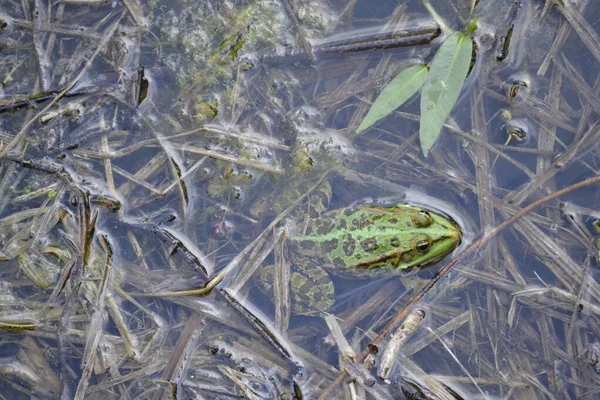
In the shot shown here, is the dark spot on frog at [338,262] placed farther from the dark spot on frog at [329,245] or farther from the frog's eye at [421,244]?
the frog's eye at [421,244]

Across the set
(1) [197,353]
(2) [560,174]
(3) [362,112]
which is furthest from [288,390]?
(2) [560,174]

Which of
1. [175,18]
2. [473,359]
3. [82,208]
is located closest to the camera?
[473,359]

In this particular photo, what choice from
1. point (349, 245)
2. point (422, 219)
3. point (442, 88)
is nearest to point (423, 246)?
point (422, 219)

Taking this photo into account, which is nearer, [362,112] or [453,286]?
[453,286]

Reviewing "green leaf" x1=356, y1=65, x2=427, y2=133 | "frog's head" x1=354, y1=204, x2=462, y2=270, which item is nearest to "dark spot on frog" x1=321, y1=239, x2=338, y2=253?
"frog's head" x1=354, y1=204, x2=462, y2=270

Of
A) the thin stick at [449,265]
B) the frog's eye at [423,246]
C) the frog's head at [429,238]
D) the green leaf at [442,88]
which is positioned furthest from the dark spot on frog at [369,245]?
the green leaf at [442,88]

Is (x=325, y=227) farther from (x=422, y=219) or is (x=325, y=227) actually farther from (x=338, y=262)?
(x=422, y=219)

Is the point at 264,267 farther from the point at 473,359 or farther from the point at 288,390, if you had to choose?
the point at 473,359
